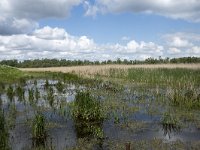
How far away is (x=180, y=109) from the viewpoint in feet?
61.6

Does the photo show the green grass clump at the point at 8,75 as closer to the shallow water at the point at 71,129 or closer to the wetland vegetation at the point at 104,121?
the wetland vegetation at the point at 104,121

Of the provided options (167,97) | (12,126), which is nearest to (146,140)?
(12,126)

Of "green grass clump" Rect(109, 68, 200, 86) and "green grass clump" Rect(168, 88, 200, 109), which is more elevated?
"green grass clump" Rect(109, 68, 200, 86)

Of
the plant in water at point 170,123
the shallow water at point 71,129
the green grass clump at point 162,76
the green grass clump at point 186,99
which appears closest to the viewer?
the shallow water at point 71,129

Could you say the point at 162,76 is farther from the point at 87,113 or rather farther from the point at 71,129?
the point at 71,129

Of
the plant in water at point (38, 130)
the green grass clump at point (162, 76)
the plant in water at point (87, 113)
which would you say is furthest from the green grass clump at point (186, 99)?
the plant in water at point (38, 130)

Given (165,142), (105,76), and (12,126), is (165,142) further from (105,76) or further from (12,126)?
(105,76)

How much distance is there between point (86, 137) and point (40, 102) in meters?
8.65

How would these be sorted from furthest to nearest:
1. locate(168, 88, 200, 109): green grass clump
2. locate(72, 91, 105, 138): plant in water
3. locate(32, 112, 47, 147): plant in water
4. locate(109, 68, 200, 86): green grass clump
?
1. locate(109, 68, 200, 86): green grass clump
2. locate(168, 88, 200, 109): green grass clump
3. locate(72, 91, 105, 138): plant in water
4. locate(32, 112, 47, 147): plant in water

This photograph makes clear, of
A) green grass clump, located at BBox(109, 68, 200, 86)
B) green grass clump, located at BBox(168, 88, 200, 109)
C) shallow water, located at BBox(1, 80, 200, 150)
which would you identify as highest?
green grass clump, located at BBox(109, 68, 200, 86)

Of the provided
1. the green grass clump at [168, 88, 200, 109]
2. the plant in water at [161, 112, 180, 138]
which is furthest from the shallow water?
the green grass clump at [168, 88, 200, 109]

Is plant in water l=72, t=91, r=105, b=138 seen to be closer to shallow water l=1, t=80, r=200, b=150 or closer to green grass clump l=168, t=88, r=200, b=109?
shallow water l=1, t=80, r=200, b=150

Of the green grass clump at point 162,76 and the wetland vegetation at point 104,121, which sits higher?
the green grass clump at point 162,76

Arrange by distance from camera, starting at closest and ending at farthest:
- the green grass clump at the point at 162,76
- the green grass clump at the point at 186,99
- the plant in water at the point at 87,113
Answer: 1. the plant in water at the point at 87,113
2. the green grass clump at the point at 186,99
3. the green grass clump at the point at 162,76
